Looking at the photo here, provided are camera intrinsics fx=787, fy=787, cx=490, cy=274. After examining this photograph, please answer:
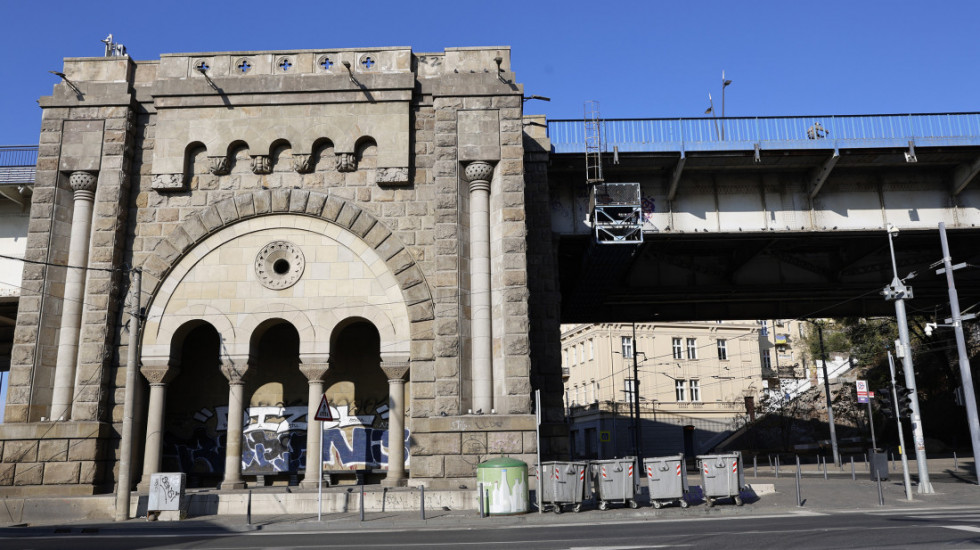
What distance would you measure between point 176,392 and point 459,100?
13.7m

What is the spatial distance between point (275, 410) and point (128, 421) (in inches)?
230

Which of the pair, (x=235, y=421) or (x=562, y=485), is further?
(x=235, y=421)

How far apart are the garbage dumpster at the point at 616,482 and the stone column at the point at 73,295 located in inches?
624

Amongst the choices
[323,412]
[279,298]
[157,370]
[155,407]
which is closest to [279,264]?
[279,298]

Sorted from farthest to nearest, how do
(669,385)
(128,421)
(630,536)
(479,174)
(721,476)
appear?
(669,385)
(479,174)
(128,421)
(721,476)
(630,536)

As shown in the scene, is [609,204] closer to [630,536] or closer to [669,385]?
[630,536]

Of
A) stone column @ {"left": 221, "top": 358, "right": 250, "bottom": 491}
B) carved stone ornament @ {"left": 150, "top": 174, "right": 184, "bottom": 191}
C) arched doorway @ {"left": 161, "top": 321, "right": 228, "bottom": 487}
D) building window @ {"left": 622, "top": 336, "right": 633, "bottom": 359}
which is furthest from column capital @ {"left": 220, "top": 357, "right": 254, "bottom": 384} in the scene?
building window @ {"left": 622, "top": 336, "right": 633, "bottom": 359}

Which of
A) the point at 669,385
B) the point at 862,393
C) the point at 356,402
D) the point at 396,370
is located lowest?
the point at 356,402

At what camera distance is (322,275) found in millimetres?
24656

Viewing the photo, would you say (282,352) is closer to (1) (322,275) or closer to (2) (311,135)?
(1) (322,275)

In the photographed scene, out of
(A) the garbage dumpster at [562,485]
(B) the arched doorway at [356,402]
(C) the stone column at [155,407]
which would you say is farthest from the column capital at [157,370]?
(A) the garbage dumpster at [562,485]

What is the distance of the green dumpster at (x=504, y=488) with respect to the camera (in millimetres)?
19328

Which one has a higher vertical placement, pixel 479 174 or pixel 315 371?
pixel 479 174

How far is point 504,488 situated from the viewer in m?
19.3
